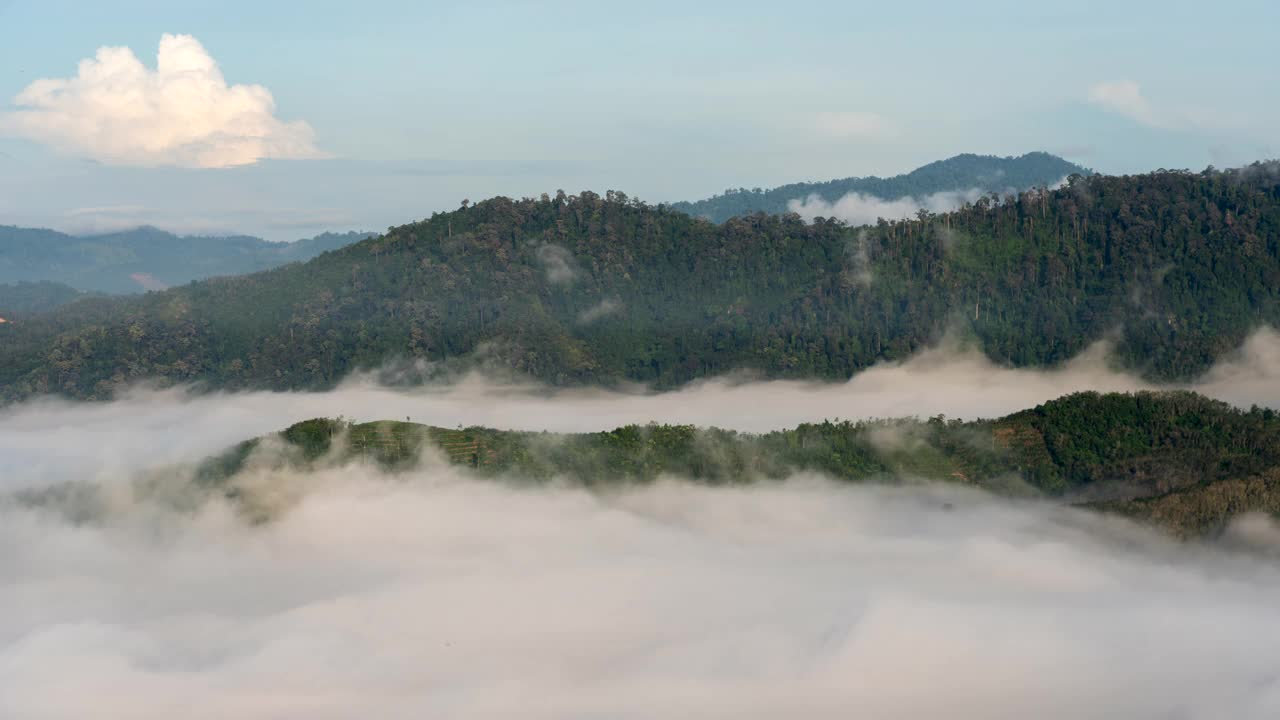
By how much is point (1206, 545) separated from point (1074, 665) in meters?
26.1

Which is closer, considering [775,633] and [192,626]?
[775,633]

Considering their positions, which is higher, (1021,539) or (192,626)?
(1021,539)

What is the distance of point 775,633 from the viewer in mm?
145000

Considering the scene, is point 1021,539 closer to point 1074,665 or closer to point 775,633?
point 1074,665

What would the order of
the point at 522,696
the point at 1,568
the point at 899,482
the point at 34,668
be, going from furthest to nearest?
the point at 1,568, the point at 899,482, the point at 34,668, the point at 522,696

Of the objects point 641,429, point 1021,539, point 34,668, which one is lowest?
point 34,668

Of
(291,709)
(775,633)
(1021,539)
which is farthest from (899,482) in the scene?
(291,709)

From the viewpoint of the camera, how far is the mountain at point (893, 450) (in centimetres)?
15575

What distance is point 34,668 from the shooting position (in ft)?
482

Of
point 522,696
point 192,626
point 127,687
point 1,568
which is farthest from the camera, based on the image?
point 1,568

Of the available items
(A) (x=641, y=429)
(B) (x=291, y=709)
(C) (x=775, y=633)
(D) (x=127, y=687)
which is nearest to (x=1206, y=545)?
(C) (x=775, y=633)

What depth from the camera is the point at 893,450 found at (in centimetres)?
17450

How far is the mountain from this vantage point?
156 m

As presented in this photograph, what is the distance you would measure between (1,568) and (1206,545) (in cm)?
17858
